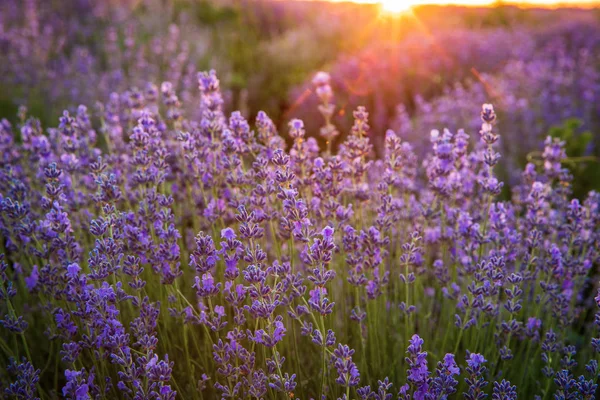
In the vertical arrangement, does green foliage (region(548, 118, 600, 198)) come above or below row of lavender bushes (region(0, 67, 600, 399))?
above

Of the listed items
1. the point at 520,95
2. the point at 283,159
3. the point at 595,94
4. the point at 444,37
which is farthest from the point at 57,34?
the point at 283,159

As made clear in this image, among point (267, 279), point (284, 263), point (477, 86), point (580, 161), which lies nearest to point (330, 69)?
point (477, 86)

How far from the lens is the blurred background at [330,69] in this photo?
542 cm

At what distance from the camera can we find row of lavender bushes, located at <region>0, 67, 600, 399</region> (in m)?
1.54

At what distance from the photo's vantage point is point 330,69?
8.38 meters

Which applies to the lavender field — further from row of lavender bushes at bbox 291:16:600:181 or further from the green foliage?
row of lavender bushes at bbox 291:16:600:181

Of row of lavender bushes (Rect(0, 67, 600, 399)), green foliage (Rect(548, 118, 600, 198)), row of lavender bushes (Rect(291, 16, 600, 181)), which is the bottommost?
row of lavender bushes (Rect(0, 67, 600, 399))

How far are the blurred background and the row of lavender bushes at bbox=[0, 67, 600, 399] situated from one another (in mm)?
934

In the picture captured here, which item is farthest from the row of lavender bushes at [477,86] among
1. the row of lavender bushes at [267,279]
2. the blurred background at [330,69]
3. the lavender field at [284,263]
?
the row of lavender bushes at [267,279]

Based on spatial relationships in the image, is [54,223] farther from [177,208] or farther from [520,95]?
[520,95]

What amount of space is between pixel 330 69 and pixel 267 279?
6.71m

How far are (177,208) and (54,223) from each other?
101cm

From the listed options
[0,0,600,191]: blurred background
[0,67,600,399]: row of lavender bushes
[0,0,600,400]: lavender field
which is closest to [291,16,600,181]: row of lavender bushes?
[0,0,600,191]: blurred background

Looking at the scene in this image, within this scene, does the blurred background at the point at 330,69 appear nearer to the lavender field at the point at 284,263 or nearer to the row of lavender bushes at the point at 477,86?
the row of lavender bushes at the point at 477,86
